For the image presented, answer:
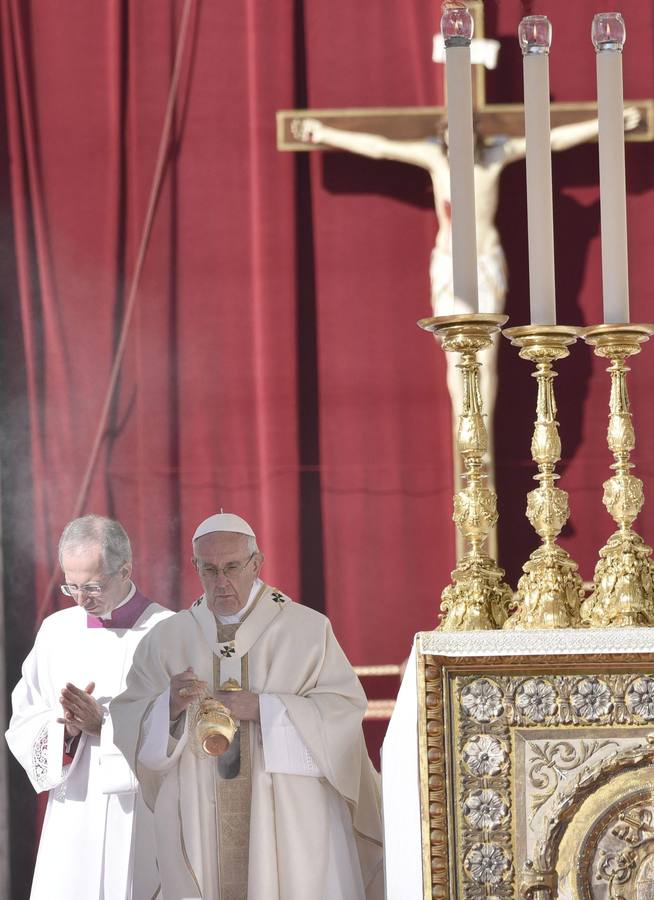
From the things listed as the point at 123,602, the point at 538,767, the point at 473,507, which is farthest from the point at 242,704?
the point at 538,767

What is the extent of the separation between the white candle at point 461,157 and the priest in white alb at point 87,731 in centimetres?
199

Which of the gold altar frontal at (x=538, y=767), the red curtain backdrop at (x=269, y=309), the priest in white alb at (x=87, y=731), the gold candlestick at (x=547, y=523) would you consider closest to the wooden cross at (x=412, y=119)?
the red curtain backdrop at (x=269, y=309)

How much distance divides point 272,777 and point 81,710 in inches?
29.8

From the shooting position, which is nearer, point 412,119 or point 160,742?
point 160,742

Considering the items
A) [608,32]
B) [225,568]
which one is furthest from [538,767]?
[225,568]

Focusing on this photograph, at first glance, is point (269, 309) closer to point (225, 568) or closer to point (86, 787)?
point (225, 568)

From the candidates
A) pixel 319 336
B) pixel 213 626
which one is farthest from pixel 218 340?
pixel 213 626

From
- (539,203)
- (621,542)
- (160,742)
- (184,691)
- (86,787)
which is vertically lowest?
(86,787)

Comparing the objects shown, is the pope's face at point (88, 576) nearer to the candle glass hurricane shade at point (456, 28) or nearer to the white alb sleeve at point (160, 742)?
the white alb sleeve at point (160, 742)

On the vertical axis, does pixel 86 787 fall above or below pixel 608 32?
below

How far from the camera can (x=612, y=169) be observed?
282 cm

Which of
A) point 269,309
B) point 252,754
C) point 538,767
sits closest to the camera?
point 538,767

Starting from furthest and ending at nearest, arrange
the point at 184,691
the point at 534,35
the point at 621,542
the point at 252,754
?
the point at 252,754 → the point at 184,691 → the point at 534,35 → the point at 621,542

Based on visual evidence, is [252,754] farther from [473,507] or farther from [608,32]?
[608,32]
